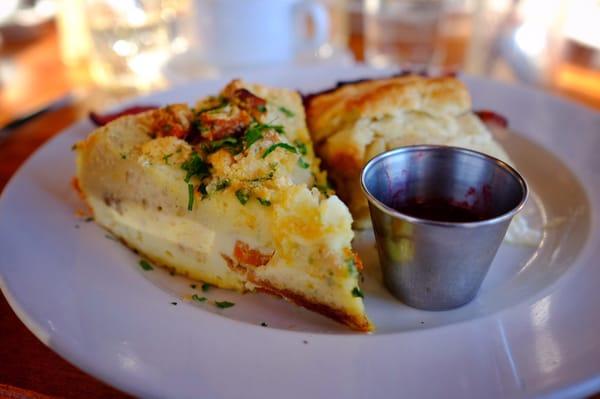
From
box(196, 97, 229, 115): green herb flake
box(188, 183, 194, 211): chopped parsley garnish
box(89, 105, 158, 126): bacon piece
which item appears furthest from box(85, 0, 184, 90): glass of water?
box(188, 183, 194, 211): chopped parsley garnish

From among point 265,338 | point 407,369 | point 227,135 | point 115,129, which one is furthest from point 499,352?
point 115,129

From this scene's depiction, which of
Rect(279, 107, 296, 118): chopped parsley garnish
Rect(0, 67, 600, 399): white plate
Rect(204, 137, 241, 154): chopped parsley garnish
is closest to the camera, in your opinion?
Rect(0, 67, 600, 399): white plate

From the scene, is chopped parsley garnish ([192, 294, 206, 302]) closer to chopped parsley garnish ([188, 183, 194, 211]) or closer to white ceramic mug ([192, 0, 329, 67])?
chopped parsley garnish ([188, 183, 194, 211])

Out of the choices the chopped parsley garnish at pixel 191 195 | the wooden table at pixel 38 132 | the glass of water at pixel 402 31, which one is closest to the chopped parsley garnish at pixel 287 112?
the chopped parsley garnish at pixel 191 195

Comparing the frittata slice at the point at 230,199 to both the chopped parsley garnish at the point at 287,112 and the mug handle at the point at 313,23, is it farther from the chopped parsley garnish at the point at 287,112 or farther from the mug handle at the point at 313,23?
the mug handle at the point at 313,23

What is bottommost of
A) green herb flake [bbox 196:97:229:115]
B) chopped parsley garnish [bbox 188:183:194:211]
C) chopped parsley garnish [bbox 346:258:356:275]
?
chopped parsley garnish [bbox 346:258:356:275]

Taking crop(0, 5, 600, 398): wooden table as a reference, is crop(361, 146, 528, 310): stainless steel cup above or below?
above
